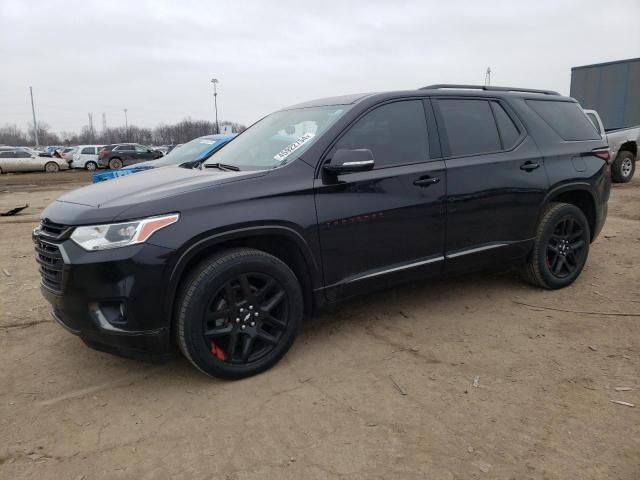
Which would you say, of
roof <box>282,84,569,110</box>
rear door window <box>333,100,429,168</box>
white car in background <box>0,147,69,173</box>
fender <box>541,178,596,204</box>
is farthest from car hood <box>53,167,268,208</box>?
white car in background <box>0,147,69,173</box>

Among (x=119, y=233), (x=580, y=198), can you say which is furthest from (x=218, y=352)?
(x=580, y=198)

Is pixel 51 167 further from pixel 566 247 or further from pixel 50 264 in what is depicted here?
pixel 566 247

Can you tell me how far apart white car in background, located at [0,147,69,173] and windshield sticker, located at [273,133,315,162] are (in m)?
28.8

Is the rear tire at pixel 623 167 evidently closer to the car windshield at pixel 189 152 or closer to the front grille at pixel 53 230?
the car windshield at pixel 189 152

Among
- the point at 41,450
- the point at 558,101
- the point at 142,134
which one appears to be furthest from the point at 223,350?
the point at 142,134

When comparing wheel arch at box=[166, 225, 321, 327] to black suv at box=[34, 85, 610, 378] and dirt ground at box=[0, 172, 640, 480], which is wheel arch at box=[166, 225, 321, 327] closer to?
black suv at box=[34, 85, 610, 378]

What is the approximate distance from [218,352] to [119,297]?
678 millimetres

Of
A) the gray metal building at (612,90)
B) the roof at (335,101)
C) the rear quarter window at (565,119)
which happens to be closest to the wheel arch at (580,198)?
the rear quarter window at (565,119)

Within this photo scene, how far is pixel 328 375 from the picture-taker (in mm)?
3207

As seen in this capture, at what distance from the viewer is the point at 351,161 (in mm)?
3195

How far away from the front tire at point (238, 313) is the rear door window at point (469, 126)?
178 cm

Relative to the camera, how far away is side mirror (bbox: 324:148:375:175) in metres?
3.19

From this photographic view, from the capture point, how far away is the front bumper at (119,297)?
8.99 feet

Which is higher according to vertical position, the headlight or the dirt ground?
the headlight
